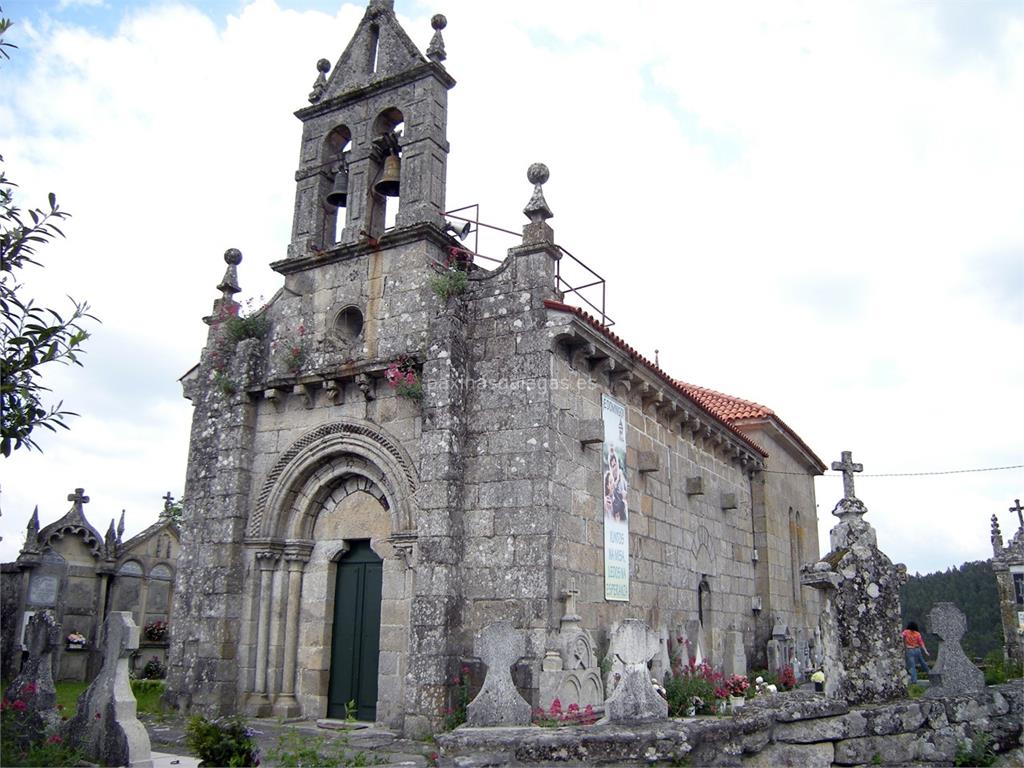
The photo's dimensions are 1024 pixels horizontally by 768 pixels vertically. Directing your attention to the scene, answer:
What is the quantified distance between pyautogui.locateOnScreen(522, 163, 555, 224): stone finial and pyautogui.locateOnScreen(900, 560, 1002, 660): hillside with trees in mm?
26636

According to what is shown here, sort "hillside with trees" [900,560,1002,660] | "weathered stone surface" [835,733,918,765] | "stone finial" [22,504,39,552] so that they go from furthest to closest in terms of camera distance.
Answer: "hillside with trees" [900,560,1002,660], "stone finial" [22,504,39,552], "weathered stone surface" [835,733,918,765]

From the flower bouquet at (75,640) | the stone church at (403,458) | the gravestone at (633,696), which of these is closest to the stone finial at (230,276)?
the stone church at (403,458)

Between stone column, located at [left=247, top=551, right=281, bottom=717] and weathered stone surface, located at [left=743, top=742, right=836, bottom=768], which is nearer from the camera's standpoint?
weathered stone surface, located at [left=743, top=742, right=836, bottom=768]

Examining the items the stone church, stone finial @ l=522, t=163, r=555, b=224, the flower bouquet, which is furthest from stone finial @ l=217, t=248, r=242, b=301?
the flower bouquet

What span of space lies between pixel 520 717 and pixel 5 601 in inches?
481

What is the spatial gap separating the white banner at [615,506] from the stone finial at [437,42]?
5572 mm

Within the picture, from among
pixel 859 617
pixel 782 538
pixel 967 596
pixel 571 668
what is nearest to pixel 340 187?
pixel 571 668

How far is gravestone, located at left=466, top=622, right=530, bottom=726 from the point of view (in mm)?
6887

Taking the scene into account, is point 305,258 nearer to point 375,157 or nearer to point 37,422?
point 375,157

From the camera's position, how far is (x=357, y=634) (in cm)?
1114

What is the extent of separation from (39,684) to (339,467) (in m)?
4.59

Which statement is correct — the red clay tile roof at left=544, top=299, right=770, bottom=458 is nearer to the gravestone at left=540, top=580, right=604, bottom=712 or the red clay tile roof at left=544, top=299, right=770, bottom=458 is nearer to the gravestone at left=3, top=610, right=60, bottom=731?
the gravestone at left=540, top=580, right=604, bottom=712

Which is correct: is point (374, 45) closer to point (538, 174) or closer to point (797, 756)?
point (538, 174)

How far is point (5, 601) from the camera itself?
1491cm
